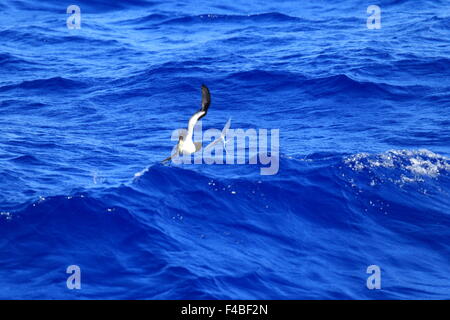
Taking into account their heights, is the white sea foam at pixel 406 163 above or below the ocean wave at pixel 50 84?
below

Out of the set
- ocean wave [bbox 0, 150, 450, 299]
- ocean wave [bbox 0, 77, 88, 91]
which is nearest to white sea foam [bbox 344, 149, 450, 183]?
ocean wave [bbox 0, 150, 450, 299]

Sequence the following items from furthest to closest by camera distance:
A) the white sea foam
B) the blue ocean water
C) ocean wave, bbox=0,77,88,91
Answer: ocean wave, bbox=0,77,88,91 → the white sea foam → the blue ocean water

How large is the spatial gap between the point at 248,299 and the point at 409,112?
42.2ft

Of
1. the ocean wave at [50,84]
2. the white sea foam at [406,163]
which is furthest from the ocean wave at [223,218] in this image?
the ocean wave at [50,84]

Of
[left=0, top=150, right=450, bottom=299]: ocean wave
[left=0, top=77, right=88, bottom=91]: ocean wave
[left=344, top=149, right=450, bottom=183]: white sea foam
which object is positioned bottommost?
[left=0, top=150, right=450, bottom=299]: ocean wave

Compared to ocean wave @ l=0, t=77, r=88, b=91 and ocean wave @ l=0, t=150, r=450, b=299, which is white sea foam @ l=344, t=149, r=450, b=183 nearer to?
ocean wave @ l=0, t=150, r=450, b=299

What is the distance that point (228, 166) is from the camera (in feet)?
84.6

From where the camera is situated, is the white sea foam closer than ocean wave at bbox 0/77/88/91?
Yes

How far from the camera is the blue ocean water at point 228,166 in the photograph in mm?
20625

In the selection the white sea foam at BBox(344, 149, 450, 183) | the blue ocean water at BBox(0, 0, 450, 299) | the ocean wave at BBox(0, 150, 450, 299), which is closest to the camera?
the ocean wave at BBox(0, 150, 450, 299)

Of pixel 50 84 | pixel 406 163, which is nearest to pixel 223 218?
pixel 406 163

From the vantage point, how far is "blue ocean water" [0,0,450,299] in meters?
20.6

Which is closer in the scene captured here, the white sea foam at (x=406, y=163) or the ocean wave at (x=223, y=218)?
the ocean wave at (x=223, y=218)

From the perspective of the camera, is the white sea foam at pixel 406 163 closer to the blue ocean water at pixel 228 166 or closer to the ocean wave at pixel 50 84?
the blue ocean water at pixel 228 166
